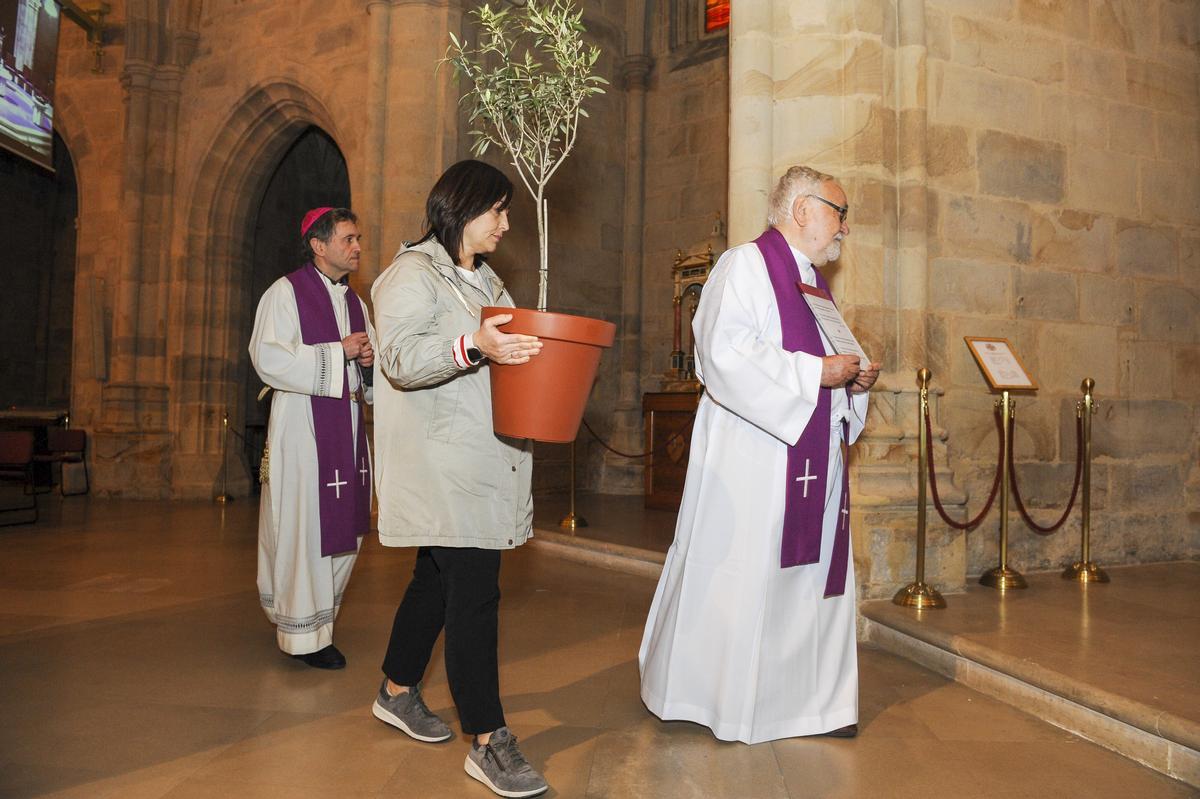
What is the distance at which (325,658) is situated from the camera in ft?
11.9

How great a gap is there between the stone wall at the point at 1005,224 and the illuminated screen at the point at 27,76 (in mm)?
4136

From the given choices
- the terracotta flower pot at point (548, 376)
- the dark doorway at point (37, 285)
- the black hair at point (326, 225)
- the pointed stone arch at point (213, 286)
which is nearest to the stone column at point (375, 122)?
the pointed stone arch at point (213, 286)

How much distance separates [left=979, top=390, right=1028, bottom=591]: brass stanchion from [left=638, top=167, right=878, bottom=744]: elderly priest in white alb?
203 centimetres

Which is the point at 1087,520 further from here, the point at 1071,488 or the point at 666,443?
the point at 666,443

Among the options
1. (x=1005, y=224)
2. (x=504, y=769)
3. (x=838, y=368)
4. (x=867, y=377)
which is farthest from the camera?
(x=1005, y=224)

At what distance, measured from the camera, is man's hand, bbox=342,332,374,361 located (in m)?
3.64

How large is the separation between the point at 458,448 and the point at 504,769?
2.68 ft

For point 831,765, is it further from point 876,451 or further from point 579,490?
point 579,490

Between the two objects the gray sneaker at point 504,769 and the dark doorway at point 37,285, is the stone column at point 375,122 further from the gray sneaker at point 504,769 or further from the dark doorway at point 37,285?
the dark doorway at point 37,285

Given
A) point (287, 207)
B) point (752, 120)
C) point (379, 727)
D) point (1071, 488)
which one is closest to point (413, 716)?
point (379, 727)

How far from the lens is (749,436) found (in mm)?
2961

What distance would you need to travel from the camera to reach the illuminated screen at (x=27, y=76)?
552 centimetres

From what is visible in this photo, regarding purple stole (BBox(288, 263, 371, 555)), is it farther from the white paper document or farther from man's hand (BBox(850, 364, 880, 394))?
man's hand (BBox(850, 364, 880, 394))

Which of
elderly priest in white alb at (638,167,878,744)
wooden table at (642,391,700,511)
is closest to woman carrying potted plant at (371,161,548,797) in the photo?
elderly priest in white alb at (638,167,878,744)
